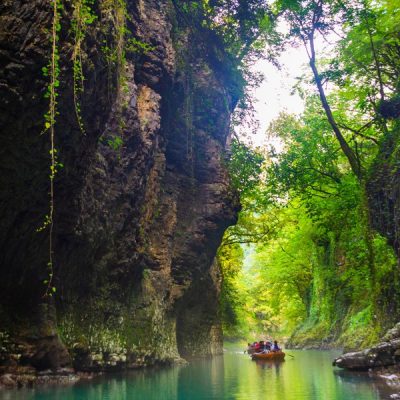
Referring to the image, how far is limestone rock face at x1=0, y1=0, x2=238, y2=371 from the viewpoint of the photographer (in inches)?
347

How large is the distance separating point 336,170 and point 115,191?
10.7m

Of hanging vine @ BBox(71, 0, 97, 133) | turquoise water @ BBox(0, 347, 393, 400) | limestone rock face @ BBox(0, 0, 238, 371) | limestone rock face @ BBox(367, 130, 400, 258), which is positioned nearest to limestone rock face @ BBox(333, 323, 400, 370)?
turquoise water @ BBox(0, 347, 393, 400)

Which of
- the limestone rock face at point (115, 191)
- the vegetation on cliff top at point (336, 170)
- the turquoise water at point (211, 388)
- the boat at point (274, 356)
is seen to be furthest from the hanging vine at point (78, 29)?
the boat at point (274, 356)

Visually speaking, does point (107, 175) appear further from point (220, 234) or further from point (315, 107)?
point (315, 107)

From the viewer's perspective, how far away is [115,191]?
14133 mm

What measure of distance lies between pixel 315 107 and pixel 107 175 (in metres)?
17.0

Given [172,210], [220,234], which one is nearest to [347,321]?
[220,234]

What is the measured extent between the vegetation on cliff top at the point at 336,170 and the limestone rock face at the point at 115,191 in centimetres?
324

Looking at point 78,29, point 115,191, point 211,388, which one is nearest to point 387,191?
point 211,388

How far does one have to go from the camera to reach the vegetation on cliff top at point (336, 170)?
640 inches

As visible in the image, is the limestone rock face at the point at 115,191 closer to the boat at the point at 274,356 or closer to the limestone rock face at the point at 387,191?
the boat at the point at 274,356

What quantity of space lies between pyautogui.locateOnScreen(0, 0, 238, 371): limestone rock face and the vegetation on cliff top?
10.6 feet

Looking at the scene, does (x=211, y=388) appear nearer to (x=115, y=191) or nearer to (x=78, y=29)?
(x=115, y=191)

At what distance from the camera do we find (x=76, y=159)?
10.5 m
